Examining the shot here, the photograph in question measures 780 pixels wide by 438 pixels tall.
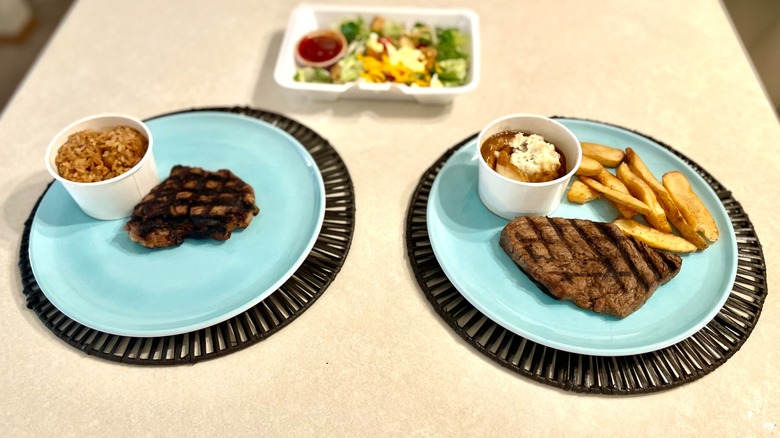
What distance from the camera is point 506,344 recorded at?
1565 mm

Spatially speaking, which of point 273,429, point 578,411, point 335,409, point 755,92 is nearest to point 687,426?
point 578,411

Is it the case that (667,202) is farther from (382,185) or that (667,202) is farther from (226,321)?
(226,321)

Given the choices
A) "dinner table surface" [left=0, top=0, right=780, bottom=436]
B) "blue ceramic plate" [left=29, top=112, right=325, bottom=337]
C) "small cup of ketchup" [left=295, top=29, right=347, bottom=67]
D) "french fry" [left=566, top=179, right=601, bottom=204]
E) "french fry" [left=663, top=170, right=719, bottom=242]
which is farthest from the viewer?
"small cup of ketchup" [left=295, top=29, right=347, bottom=67]

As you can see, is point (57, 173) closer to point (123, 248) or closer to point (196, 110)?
point (123, 248)

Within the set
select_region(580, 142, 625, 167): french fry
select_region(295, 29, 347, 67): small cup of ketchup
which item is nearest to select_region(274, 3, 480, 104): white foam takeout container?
select_region(295, 29, 347, 67): small cup of ketchup

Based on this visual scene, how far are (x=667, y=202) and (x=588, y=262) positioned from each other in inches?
15.6

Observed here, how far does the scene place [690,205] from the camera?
1.75m

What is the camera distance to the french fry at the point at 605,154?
6.15 ft

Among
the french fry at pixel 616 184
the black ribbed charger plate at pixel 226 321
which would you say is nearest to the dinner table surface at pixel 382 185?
the black ribbed charger plate at pixel 226 321

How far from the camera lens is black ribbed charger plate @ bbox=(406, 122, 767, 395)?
1.49 metres

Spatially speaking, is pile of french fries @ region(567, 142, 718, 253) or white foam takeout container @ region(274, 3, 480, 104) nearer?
pile of french fries @ region(567, 142, 718, 253)

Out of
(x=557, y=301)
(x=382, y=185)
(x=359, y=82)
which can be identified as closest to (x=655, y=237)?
(x=557, y=301)

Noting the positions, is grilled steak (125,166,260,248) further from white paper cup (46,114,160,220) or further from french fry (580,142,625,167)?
french fry (580,142,625,167)

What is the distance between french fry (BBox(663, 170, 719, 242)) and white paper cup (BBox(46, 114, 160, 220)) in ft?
5.94
